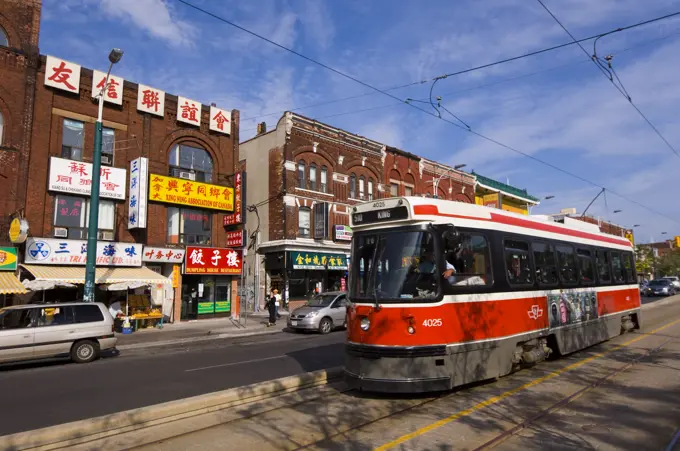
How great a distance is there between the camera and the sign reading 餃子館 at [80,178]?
821 inches

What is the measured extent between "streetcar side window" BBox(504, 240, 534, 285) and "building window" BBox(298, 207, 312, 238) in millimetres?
23029

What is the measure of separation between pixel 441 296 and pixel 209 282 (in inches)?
853

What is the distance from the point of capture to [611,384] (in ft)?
27.6

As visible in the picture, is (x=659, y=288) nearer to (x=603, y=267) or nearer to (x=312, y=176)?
(x=312, y=176)

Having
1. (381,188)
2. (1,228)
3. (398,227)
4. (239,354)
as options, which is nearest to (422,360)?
(398,227)

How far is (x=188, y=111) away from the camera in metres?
25.9

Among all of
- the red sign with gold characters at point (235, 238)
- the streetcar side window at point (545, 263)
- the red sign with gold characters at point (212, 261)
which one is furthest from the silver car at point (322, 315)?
the streetcar side window at point (545, 263)

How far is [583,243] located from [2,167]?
2164cm

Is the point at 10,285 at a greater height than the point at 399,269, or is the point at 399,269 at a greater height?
the point at 399,269

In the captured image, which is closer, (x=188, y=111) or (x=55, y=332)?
(x=55, y=332)

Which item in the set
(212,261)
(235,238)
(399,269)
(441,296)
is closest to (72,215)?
(212,261)

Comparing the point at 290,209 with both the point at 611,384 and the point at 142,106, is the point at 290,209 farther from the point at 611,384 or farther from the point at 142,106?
the point at 611,384

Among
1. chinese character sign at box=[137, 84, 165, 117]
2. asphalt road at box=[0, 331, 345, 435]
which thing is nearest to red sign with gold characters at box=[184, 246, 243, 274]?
chinese character sign at box=[137, 84, 165, 117]

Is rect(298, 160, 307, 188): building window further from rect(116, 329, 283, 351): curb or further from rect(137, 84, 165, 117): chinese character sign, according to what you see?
rect(116, 329, 283, 351): curb
